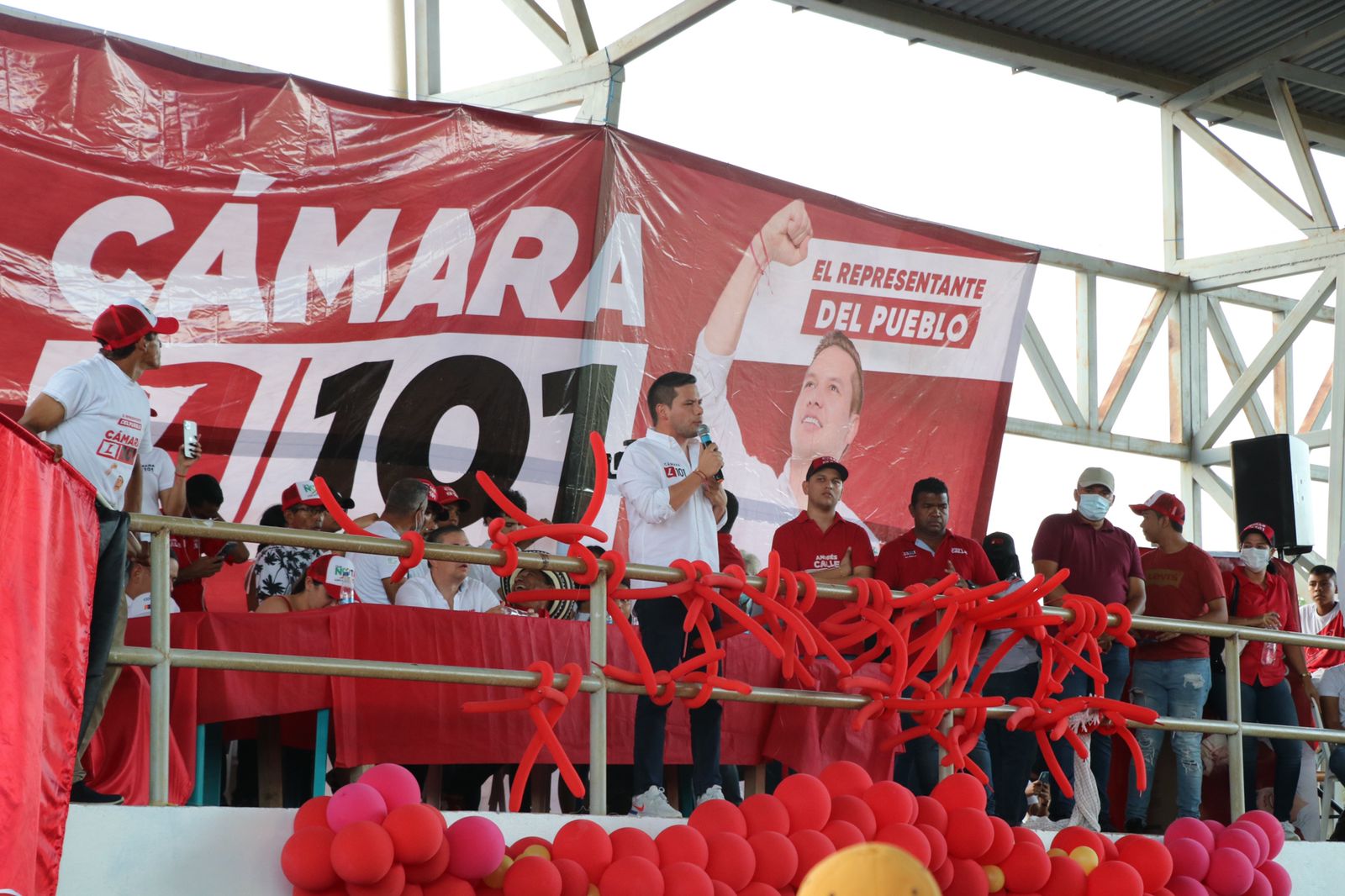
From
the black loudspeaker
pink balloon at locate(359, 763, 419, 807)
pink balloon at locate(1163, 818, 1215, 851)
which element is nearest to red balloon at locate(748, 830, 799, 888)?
pink balloon at locate(359, 763, 419, 807)

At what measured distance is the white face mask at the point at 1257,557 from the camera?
27.8ft

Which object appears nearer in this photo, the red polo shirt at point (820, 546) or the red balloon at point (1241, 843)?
the red balloon at point (1241, 843)

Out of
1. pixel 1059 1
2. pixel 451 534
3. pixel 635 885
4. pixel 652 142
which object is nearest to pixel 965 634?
pixel 635 885

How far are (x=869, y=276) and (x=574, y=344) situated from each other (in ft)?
7.42

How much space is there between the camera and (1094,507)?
7.22m

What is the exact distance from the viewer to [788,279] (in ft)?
30.5

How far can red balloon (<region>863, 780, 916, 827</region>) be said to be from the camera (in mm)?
4371

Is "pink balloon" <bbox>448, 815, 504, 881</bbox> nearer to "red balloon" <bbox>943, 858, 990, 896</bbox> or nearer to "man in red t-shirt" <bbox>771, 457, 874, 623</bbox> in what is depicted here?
"red balloon" <bbox>943, 858, 990, 896</bbox>

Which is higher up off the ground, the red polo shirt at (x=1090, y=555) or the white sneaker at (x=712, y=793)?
the red polo shirt at (x=1090, y=555)

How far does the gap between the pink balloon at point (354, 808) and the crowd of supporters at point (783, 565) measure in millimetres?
626

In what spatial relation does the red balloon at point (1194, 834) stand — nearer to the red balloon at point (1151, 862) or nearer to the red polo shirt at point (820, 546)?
the red balloon at point (1151, 862)

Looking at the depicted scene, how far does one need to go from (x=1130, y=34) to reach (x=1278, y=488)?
171 inches

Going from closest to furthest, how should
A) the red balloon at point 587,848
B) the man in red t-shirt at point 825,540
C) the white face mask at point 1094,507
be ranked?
the red balloon at point 587,848, the man in red t-shirt at point 825,540, the white face mask at point 1094,507

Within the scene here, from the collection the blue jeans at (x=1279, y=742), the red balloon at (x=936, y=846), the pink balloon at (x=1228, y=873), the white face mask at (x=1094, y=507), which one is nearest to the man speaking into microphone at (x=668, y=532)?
the red balloon at (x=936, y=846)
